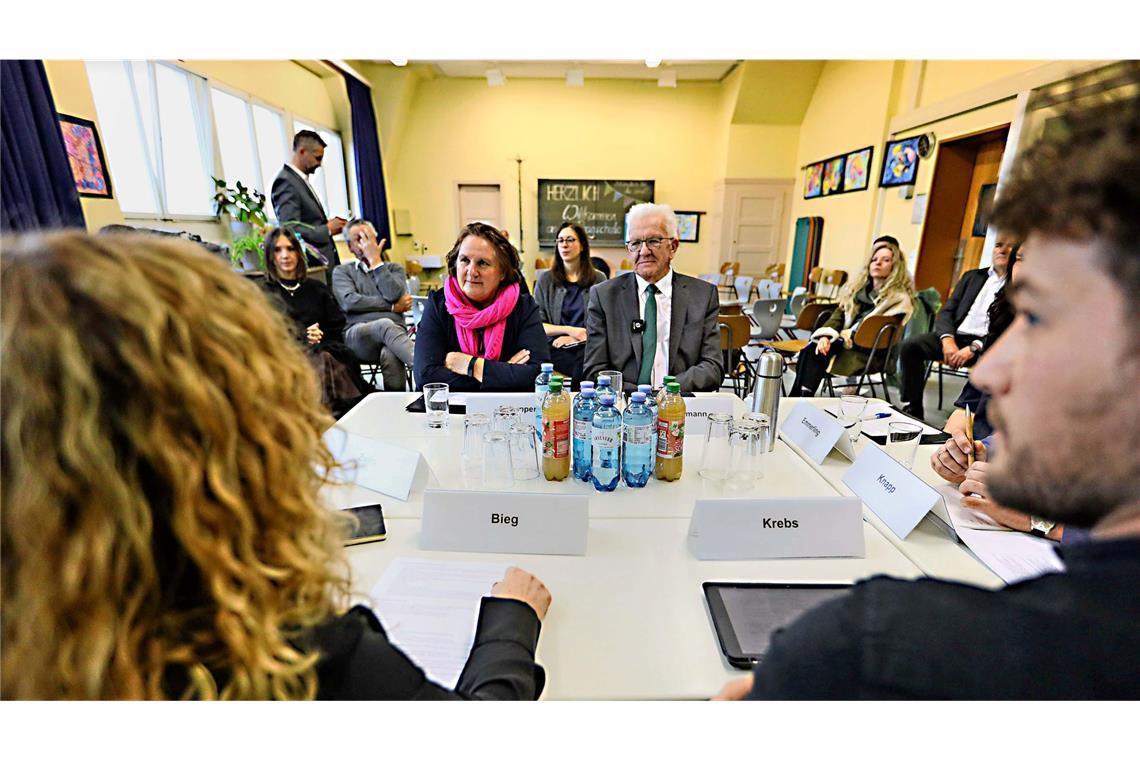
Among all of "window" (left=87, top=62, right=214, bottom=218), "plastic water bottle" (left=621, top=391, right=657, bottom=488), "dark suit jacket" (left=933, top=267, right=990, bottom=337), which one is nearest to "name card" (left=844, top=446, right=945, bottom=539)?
"plastic water bottle" (left=621, top=391, right=657, bottom=488)

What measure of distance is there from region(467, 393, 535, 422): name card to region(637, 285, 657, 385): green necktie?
2.43 feet

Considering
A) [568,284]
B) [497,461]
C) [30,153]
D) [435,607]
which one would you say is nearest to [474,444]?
[497,461]

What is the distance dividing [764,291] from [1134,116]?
543 centimetres

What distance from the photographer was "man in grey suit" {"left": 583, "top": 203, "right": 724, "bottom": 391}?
7.03ft

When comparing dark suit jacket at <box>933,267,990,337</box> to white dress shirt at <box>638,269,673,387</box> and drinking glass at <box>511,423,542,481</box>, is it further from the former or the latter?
drinking glass at <box>511,423,542,481</box>

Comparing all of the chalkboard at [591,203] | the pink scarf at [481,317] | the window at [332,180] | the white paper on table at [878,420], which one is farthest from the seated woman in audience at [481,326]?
the chalkboard at [591,203]

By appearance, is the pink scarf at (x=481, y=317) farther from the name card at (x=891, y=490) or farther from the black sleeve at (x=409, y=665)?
the black sleeve at (x=409, y=665)

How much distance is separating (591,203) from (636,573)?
7791 millimetres

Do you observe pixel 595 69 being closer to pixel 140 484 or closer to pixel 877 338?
pixel 877 338

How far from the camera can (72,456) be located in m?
0.37

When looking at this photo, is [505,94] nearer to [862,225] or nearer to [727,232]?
[727,232]

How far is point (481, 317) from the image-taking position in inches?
82.3

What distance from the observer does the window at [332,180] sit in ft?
20.9
